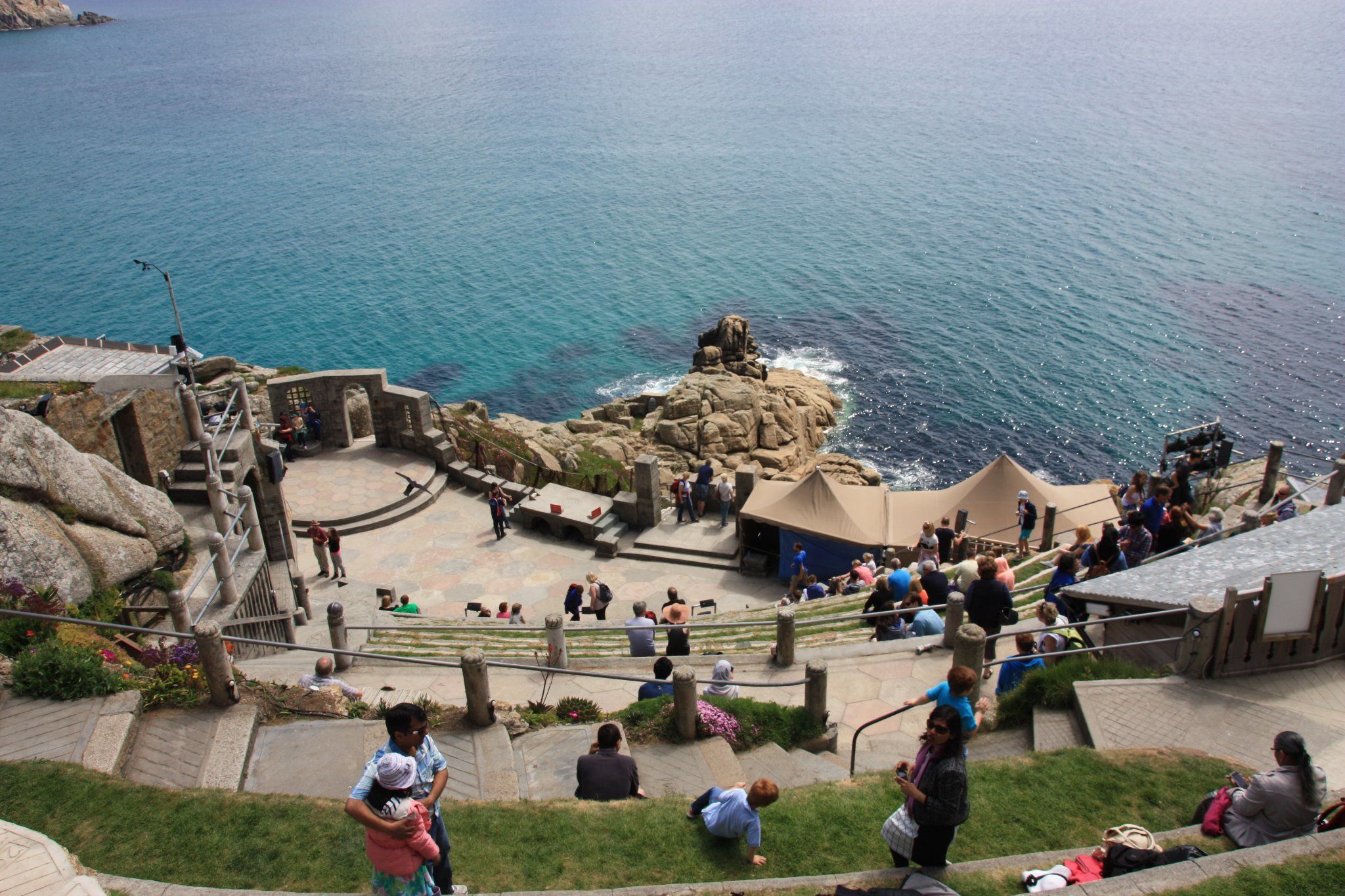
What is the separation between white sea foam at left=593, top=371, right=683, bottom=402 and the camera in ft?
158

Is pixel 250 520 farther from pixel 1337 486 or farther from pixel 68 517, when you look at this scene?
pixel 1337 486

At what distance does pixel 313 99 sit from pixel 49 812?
394 feet

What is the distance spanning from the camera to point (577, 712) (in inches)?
531

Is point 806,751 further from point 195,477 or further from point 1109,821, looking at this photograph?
point 195,477

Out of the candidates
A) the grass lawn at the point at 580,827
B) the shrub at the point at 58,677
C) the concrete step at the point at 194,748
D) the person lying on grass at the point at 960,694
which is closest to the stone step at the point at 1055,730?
the grass lawn at the point at 580,827

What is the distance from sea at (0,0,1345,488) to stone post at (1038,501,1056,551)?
17.3 meters

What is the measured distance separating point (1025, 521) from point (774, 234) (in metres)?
50.2

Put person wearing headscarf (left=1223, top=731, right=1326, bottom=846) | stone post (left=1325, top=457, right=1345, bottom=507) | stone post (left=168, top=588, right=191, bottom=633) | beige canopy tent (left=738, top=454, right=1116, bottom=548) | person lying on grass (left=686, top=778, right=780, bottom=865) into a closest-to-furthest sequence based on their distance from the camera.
→ person wearing headscarf (left=1223, top=731, right=1326, bottom=846) → person lying on grass (left=686, top=778, right=780, bottom=865) → stone post (left=168, top=588, right=191, bottom=633) → stone post (left=1325, top=457, right=1345, bottom=507) → beige canopy tent (left=738, top=454, right=1116, bottom=548)

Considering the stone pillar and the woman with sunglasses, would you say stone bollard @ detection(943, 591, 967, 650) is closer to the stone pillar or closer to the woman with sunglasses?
the stone pillar

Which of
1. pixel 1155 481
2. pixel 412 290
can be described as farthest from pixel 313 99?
pixel 1155 481

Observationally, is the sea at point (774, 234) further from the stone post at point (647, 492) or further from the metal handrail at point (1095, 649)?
the metal handrail at point (1095, 649)

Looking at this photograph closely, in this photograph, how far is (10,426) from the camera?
1545 cm

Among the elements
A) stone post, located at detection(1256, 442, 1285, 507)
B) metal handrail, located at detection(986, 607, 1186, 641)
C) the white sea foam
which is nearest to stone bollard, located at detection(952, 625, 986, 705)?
metal handrail, located at detection(986, 607, 1186, 641)

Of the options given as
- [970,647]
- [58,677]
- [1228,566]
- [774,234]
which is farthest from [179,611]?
[774,234]
